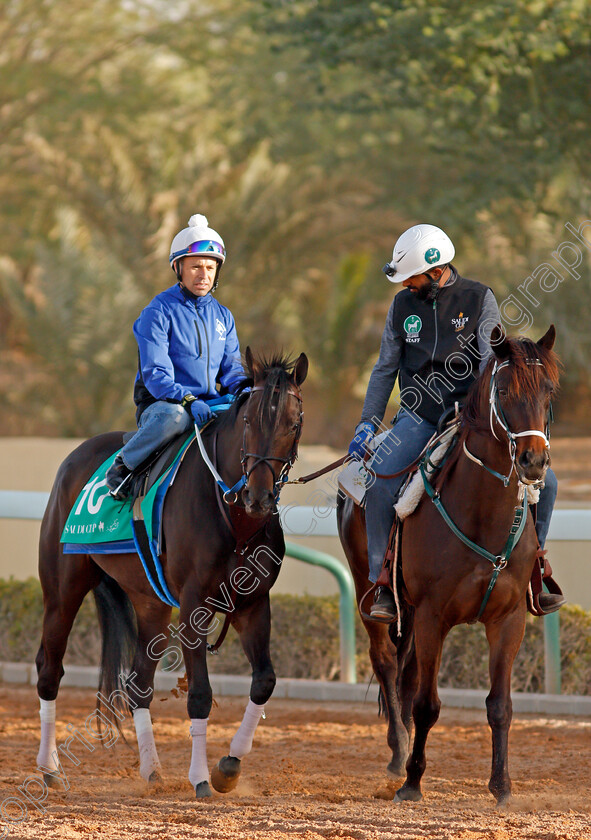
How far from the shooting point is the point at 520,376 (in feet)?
15.1

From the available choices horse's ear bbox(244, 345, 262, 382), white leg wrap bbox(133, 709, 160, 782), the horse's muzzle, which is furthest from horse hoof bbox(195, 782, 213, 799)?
horse's ear bbox(244, 345, 262, 382)

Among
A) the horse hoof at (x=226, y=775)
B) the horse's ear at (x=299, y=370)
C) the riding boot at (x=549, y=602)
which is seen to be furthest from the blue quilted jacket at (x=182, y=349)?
the riding boot at (x=549, y=602)

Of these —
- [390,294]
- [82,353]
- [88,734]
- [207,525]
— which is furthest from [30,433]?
[207,525]

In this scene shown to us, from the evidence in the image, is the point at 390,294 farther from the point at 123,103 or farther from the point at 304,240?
the point at 123,103

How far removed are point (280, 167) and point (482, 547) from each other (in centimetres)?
1521

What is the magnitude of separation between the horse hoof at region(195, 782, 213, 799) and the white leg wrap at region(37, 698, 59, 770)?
107 centimetres

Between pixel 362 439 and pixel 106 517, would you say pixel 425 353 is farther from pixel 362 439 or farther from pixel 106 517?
pixel 106 517

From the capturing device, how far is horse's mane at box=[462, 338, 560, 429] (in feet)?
15.0

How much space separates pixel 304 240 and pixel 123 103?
7.99 meters

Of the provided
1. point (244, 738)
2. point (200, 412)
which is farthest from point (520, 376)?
point (244, 738)

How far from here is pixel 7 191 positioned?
24.2m

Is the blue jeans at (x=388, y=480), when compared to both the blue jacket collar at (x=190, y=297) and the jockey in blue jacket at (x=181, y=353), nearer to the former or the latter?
the jockey in blue jacket at (x=181, y=353)

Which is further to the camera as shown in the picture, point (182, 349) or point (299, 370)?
point (182, 349)

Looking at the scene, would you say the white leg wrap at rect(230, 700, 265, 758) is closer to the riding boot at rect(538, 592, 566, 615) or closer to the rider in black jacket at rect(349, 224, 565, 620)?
the rider in black jacket at rect(349, 224, 565, 620)
